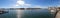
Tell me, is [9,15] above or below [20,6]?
below

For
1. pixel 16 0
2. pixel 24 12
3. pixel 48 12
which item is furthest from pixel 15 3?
pixel 48 12

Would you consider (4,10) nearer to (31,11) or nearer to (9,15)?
(9,15)

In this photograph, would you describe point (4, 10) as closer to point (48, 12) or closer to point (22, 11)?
point (22, 11)

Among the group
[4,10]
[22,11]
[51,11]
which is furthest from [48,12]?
[4,10]

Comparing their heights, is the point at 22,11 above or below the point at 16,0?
below

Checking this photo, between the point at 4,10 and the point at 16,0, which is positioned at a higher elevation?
A: the point at 16,0

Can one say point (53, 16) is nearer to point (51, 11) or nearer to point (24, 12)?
point (51, 11)

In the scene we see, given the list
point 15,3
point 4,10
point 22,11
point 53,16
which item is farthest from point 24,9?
point 53,16
